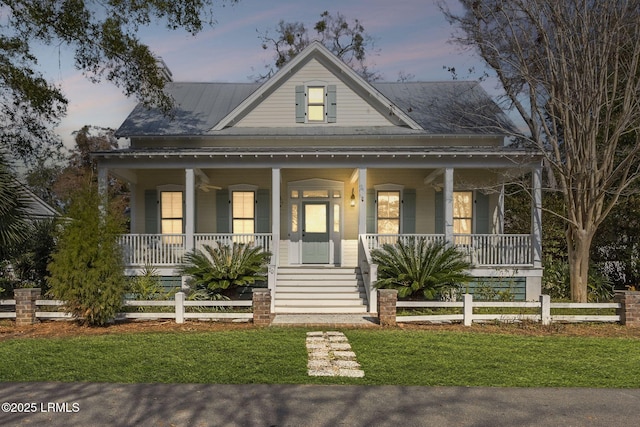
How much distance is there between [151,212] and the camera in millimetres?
15578

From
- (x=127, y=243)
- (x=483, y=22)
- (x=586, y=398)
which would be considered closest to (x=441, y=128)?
(x=483, y=22)

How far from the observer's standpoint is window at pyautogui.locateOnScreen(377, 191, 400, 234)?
15.5m

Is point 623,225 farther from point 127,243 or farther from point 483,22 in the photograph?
point 127,243

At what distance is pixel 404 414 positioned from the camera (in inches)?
196

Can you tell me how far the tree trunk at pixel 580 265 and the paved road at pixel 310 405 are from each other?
7.82 metres

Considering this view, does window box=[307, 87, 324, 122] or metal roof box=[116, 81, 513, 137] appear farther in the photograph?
window box=[307, 87, 324, 122]

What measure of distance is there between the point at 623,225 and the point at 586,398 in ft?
36.9

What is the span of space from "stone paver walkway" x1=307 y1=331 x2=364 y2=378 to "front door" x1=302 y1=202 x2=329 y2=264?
248 inches

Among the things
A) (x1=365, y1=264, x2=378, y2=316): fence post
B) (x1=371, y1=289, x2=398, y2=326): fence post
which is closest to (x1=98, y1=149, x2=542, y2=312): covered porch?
(x1=365, y1=264, x2=378, y2=316): fence post

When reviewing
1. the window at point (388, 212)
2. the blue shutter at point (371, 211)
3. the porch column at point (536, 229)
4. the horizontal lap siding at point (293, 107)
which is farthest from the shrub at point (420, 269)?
the horizontal lap siding at point (293, 107)

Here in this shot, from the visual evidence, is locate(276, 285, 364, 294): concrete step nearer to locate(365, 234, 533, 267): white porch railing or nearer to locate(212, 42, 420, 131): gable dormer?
locate(365, 234, 533, 267): white porch railing

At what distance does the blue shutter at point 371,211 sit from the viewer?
15.3m

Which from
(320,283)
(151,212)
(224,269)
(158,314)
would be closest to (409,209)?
(320,283)

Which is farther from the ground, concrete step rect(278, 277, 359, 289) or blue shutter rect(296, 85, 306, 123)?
blue shutter rect(296, 85, 306, 123)
